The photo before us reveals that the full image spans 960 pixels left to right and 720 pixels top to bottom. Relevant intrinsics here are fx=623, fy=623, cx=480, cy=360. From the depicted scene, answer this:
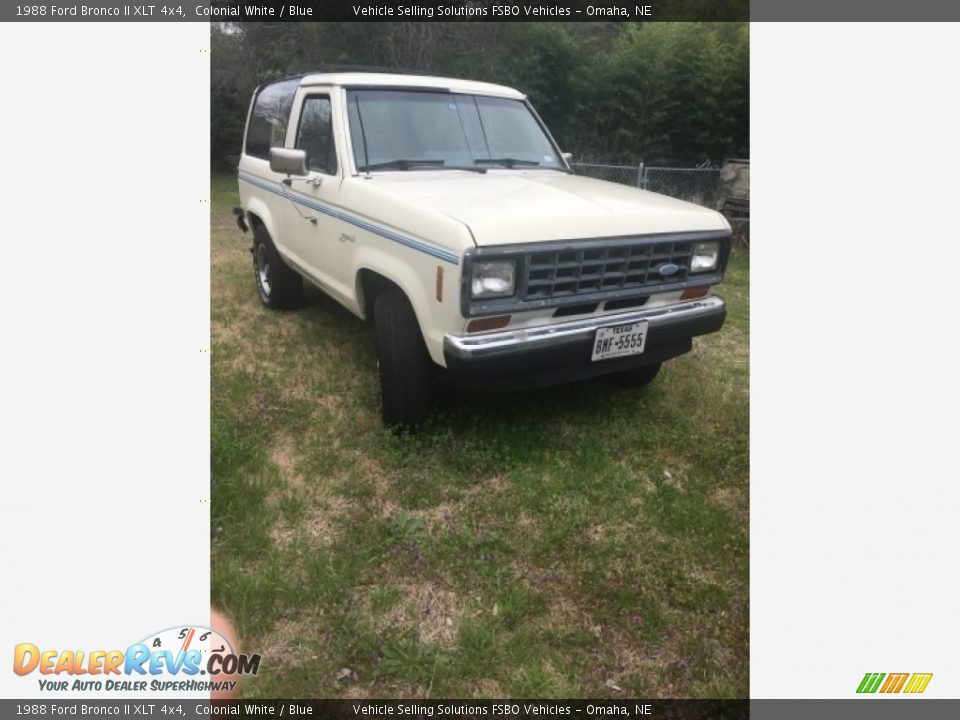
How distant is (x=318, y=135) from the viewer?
13.3ft

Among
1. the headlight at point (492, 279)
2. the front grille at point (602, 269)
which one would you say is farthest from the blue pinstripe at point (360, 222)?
the front grille at point (602, 269)

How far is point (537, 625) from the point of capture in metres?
2.34

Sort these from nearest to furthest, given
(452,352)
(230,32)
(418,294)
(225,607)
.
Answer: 1. (225,607)
2. (452,352)
3. (418,294)
4. (230,32)

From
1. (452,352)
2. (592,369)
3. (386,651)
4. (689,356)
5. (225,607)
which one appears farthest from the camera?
(689,356)

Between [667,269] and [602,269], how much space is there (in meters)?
0.45

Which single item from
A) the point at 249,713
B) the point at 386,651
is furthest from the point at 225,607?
the point at 386,651

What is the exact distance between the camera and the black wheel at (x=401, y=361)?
127 inches

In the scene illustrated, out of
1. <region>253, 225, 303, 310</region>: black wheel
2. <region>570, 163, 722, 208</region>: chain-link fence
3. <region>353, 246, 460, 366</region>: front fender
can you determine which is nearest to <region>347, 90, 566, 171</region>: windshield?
<region>353, 246, 460, 366</region>: front fender

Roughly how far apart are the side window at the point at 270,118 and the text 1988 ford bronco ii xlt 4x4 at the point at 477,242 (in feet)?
0.58

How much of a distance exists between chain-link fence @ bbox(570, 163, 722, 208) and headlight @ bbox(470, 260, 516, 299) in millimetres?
7771

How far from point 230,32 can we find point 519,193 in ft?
57.3

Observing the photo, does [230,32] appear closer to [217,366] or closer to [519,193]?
[217,366]

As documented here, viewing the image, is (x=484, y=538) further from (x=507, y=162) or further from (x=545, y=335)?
(x=507, y=162)

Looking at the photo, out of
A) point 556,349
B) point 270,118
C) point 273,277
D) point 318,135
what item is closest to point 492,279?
point 556,349
